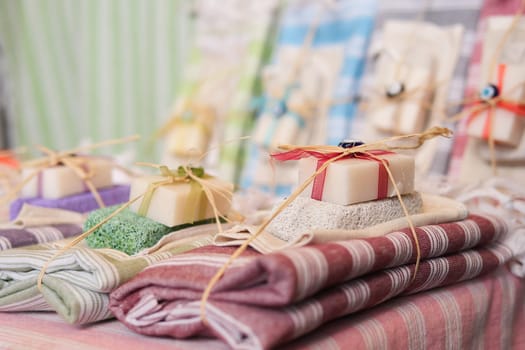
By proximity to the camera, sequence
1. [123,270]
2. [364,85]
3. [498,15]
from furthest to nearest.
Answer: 1. [364,85]
2. [498,15]
3. [123,270]

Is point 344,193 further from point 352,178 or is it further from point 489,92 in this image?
point 489,92

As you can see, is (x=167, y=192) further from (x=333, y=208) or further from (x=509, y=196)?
(x=509, y=196)

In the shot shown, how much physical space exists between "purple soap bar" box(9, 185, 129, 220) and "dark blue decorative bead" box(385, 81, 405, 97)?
1.75ft

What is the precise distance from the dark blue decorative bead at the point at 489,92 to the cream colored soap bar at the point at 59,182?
65cm

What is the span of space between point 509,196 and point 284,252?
0.48 m

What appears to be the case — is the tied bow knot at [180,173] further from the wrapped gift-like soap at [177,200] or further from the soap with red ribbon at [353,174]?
the soap with red ribbon at [353,174]

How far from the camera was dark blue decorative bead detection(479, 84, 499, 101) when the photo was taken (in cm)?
97

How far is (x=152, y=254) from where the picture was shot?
68 cm

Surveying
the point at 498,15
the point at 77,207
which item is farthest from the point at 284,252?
the point at 498,15

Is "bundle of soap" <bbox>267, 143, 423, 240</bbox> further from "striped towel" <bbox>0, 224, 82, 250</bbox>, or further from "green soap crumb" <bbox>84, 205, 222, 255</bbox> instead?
"striped towel" <bbox>0, 224, 82, 250</bbox>

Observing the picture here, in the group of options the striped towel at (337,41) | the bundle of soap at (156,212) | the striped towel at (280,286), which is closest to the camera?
the striped towel at (280,286)

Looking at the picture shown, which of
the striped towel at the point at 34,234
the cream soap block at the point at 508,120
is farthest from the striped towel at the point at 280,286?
the cream soap block at the point at 508,120

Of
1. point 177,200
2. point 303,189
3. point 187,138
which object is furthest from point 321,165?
point 187,138

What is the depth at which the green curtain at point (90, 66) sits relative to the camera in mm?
1828
